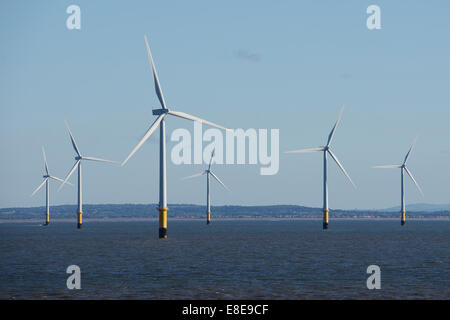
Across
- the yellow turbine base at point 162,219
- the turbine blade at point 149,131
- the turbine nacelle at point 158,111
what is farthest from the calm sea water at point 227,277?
the turbine nacelle at point 158,111

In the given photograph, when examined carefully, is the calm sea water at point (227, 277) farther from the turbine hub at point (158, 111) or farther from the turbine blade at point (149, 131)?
the turbine hub at point (158, 111)

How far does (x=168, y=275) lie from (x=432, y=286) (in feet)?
69.5

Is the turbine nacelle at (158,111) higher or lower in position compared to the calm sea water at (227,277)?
higher

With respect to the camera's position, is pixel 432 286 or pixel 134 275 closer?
pixel 432 286

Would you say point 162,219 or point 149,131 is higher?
point 149,131

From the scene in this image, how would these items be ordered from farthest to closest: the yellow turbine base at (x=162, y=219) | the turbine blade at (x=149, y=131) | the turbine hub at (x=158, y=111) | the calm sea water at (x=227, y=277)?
1. the yellow turbine base at (x=162, y=219)
2. the turbine hub at (x=158, y=111)
3. the turbine blade at (x=149, y=131)
4. the calm sea water at (x=227, y=277)

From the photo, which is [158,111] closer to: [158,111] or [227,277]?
[158,111]

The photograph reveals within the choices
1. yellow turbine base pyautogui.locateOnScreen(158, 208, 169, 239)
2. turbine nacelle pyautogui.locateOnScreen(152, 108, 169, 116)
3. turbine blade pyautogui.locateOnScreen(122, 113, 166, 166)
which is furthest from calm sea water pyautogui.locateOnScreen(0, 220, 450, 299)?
turbine nacelle pyautogui.locateOnScreen(152, 108, 169, 116)

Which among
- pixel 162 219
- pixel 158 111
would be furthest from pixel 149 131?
pixel 162 219

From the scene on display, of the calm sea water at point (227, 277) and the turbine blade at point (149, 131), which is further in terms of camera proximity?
the turbine blade at point (149, 131)

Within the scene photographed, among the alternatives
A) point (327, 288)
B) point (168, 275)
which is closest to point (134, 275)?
point (168, 275)

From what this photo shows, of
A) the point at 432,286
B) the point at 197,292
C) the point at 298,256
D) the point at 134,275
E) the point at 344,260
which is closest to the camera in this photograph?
the point at 197,292

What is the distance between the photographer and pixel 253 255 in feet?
291
